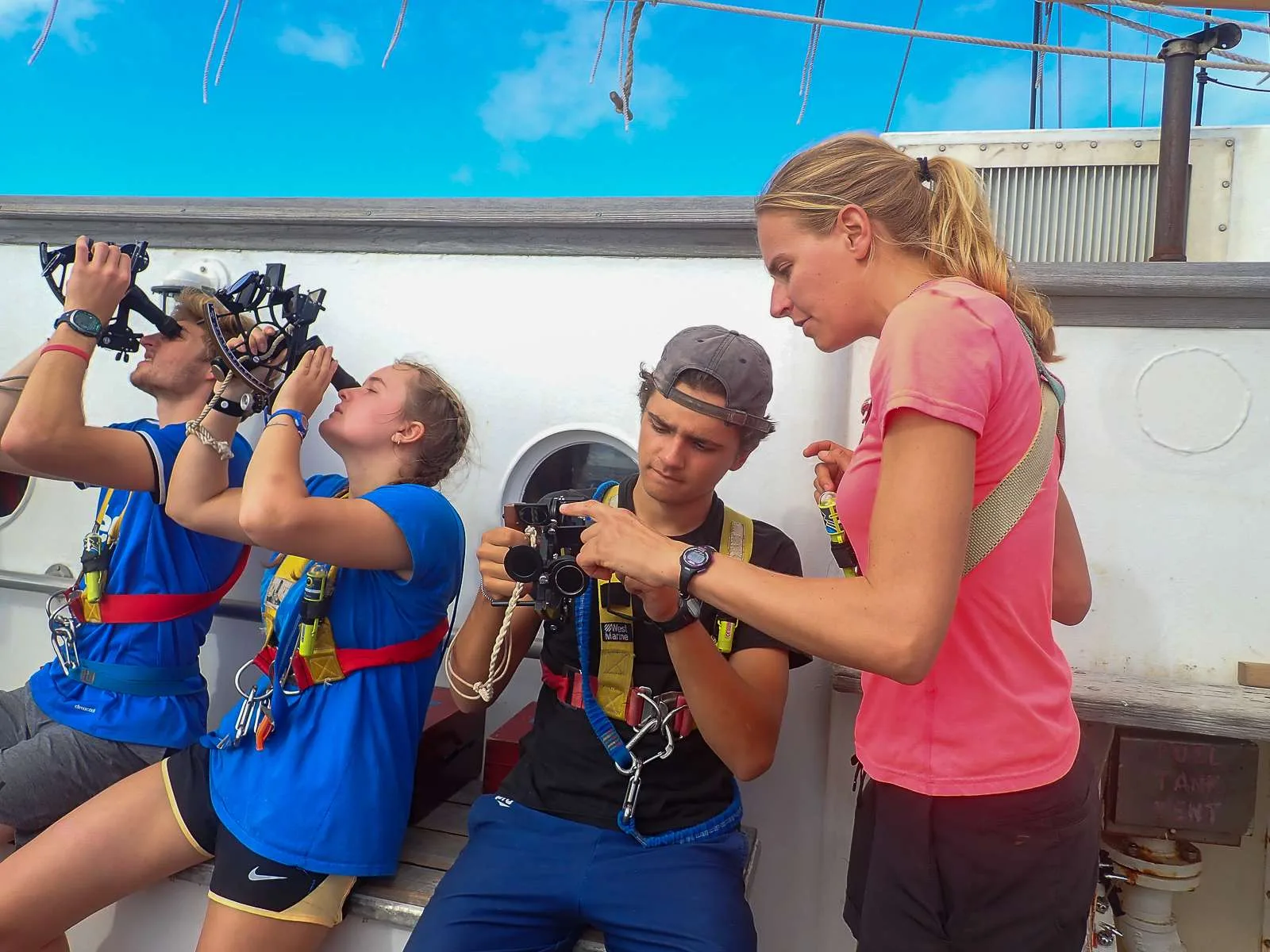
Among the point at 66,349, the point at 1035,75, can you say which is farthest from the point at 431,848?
the point at 1035,75

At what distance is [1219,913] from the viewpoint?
2.56 m

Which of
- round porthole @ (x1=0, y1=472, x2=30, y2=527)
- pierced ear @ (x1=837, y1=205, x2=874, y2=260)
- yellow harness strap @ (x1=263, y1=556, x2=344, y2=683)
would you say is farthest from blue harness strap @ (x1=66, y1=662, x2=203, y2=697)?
pierced ear @ (x1=837, y1=205, x2=874, y2=260)

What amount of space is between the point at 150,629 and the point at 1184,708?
278 cm

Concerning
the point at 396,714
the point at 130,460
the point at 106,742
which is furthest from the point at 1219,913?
the point at 130,460

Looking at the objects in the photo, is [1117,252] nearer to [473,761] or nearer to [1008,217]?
[1008,217]

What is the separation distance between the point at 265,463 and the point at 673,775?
1.17 m

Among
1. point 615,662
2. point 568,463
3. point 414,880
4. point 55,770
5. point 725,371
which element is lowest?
point 414,880

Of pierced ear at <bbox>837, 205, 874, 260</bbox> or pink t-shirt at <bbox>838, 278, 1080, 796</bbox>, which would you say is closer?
pink t-shirt at <bbox>838, 278, 1080, 796</bbox>

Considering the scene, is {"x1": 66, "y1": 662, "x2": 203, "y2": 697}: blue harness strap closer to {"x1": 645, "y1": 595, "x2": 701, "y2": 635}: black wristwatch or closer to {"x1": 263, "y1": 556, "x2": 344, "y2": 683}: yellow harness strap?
{"x1": 263, "y1": 556, "x2": 344, "y2": 683}: yellow harness strap

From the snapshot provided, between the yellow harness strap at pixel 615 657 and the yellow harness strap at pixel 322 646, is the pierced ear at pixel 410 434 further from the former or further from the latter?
the yellow harness strap at pixel 615 657

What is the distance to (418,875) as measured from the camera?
6.93ft

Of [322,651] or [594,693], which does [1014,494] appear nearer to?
[594,693]

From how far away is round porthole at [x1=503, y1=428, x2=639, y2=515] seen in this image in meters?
2.79

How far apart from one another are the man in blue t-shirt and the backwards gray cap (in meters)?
1.31
